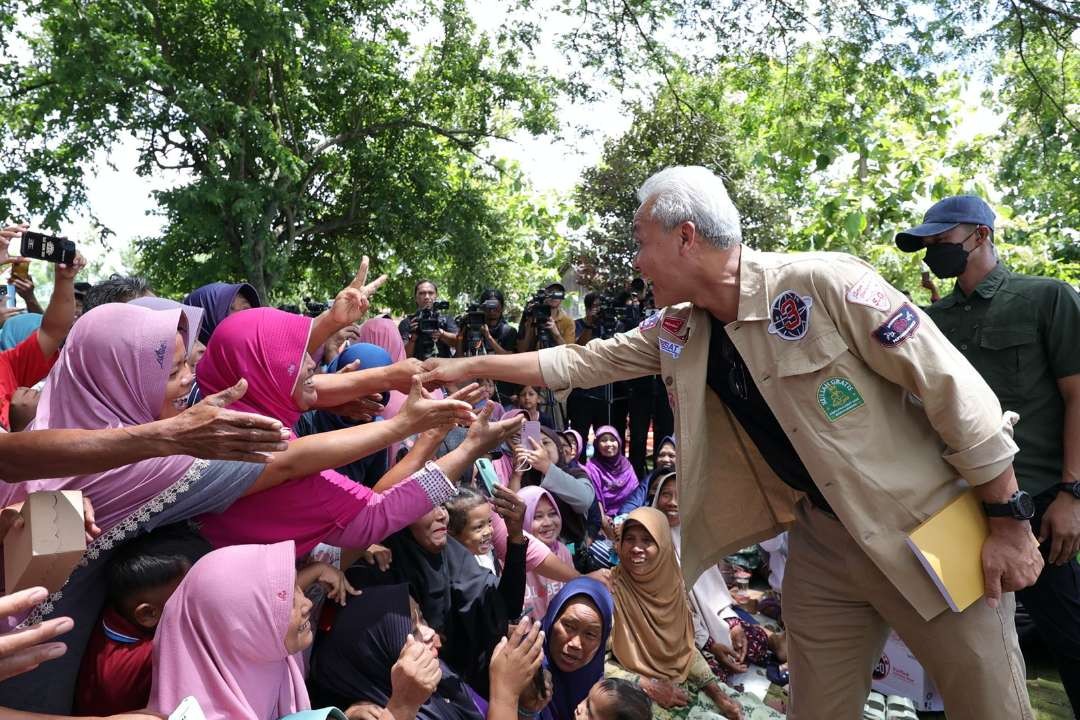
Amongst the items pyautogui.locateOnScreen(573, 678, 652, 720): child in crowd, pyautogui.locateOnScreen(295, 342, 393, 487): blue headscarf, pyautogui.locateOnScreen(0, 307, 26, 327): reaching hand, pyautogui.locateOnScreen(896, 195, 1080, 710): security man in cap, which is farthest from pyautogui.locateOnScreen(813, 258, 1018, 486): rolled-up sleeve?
pyautogui.locateOnScreen(0, 307, 26, 327): reaching hand

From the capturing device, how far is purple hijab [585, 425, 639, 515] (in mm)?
5770

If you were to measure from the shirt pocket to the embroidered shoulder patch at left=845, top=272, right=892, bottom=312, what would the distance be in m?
1.04

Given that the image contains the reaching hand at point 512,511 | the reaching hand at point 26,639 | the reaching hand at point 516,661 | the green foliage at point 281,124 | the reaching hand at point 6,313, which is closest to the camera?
the reaching hand at point 26,639

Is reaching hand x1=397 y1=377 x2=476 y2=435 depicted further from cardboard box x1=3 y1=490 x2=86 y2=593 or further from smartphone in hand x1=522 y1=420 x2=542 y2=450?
smartphone in hand x1=522 y1=420 x2=542 y2=450

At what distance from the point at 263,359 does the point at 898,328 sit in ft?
5.69

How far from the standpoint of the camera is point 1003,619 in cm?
220

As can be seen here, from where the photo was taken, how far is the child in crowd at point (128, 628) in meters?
1.96

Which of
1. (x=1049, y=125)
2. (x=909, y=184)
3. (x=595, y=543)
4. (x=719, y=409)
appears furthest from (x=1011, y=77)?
(x=719, y=409)

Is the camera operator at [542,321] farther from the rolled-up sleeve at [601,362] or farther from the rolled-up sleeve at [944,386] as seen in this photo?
the rolled-up sleeve at [944,386]

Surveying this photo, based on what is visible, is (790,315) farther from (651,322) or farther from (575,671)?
(575,671)

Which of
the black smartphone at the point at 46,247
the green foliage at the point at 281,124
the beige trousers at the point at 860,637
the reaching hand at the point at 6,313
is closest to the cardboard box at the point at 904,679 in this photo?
the beige trousers at the point at 860,637

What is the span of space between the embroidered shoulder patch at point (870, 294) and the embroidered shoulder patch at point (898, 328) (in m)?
0.04

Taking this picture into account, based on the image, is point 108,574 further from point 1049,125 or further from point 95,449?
point 1049,125

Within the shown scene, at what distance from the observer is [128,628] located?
2.05 metres
